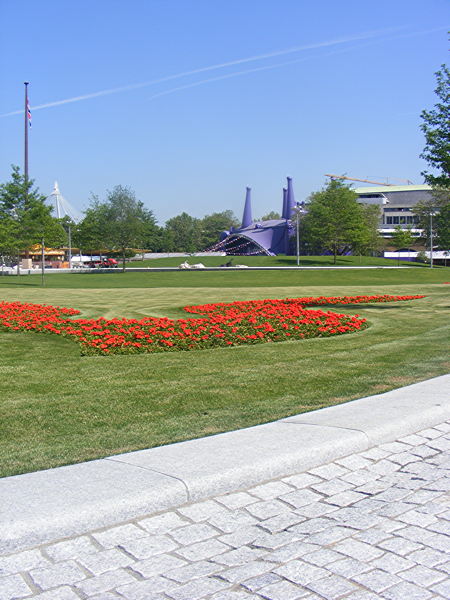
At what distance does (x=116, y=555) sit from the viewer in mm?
3605

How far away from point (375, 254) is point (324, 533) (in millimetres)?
117189

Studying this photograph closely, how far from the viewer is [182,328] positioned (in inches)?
528

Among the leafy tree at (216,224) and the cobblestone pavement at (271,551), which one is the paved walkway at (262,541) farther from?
the leafy tree at (216,224)

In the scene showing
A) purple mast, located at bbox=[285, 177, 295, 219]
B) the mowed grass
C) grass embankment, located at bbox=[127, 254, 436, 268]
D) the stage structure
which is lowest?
the mowed grass

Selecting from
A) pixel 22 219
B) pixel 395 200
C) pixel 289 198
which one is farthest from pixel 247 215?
pixel 22 219

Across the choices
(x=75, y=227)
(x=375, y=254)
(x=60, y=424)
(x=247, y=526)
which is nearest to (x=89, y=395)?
(x=60, y=424)

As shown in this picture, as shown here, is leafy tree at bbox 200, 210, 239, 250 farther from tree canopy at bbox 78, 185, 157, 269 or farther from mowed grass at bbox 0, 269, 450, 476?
mowed grass at bbox 0, 269, 450, 476

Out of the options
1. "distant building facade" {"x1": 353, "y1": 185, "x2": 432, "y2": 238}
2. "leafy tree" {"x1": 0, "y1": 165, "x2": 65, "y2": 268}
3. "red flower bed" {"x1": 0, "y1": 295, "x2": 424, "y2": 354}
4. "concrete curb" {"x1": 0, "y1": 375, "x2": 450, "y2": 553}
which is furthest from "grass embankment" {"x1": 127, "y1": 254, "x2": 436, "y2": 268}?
"concrete curb" {"x1": 0, "y1": 375, "x2": 450, "y2": 553}

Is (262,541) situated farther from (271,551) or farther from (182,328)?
(182,328)

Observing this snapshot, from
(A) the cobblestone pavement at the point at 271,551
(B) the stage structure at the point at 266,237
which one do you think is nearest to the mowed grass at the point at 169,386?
(A) the cobblestone pavement at the point at 271,551

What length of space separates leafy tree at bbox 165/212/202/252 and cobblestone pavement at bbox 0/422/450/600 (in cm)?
13603

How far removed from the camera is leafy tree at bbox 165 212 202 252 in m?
142

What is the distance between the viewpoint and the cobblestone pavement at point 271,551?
10.6 feet

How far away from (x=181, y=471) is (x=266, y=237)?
119 metres
